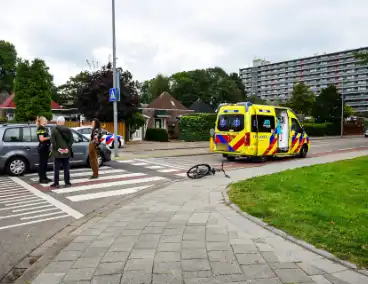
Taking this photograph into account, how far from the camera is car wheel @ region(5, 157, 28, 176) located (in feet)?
34.8

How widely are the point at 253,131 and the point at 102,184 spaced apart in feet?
23.0

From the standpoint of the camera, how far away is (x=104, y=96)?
26859 mm

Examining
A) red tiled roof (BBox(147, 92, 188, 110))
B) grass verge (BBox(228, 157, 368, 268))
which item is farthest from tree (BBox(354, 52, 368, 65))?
red tiled roof (BBox(147, 92, 188, 110))

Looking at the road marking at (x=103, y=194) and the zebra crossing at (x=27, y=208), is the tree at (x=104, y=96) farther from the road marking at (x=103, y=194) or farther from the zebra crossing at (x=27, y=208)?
the road marking at (x=103, y=194)

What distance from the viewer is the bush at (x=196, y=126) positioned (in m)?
32.8

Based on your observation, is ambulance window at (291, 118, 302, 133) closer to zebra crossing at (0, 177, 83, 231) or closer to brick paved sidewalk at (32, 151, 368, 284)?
brick paved sidewalk at (32, 151, 368, 284)

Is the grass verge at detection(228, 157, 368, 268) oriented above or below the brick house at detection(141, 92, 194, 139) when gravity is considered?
below

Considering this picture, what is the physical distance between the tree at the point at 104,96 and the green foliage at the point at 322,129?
27.4 meters

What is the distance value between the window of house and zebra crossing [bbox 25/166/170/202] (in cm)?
122

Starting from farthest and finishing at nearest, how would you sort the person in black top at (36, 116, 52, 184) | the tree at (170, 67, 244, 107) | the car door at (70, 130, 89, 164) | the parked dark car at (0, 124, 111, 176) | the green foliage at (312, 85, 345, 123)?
the tree at (170, 67, 244, 107) → the green foliage at (312, 85, 345, 123) → the car door at (70, 130, 89, 164) → the parked dark car at (0, 124, 111, 176) → the person in black top at (36, 116, 52, 184)

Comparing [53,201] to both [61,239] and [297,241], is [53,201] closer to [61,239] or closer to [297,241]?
[61,239]

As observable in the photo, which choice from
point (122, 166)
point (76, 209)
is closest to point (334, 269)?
point (76, 209)

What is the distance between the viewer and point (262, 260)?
386cm

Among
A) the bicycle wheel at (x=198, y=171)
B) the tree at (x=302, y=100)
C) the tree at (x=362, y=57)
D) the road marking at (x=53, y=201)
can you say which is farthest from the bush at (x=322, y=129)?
the road marking at (x=53, y=201)
